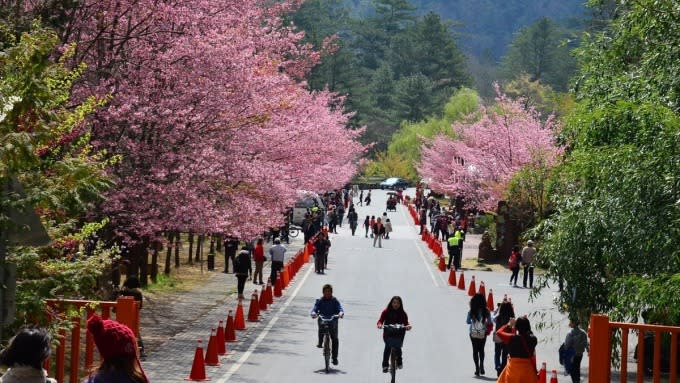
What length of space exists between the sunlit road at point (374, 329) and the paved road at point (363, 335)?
0.02 metres

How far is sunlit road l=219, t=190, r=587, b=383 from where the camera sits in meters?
21.7

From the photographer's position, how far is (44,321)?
534 inches

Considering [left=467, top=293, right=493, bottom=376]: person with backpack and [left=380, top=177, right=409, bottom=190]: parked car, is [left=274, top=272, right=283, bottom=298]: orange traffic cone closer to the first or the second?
[left=467, top=293, right=493, bottom=376]: person with backpack

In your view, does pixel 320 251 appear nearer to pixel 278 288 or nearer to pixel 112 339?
pixel 278 288

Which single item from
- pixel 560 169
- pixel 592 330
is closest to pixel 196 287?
pixel 560 169

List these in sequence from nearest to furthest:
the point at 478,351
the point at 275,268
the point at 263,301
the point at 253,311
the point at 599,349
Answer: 1. the point at 599,349
2. the point at 478,351
3. the point at 253,311
4. the point at 263,301
5. the point at 275,268

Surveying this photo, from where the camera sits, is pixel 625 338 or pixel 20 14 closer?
pixel 625 338

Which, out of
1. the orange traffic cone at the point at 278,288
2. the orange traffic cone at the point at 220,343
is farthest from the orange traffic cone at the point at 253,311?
the orange traffic cone at the point at 278,288

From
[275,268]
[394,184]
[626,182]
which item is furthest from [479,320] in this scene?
[394,184]

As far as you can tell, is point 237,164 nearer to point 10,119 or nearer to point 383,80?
point 10,119

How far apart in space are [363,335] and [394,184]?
110 m

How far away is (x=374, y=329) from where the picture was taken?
2869cm

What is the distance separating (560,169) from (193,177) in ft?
31.5

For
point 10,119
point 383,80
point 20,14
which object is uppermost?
point 383,80
